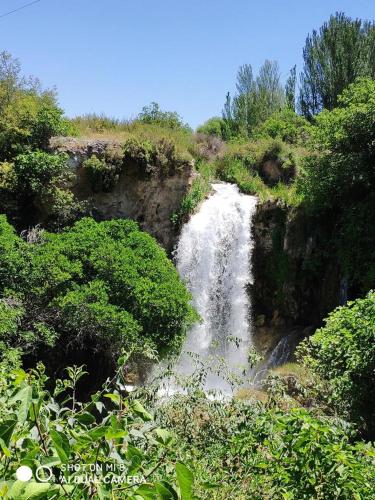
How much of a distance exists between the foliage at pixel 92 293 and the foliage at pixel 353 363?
4203mm

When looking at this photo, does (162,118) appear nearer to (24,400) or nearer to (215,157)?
(215,157)

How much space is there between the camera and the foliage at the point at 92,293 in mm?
10773

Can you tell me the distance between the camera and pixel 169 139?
52.7 feet

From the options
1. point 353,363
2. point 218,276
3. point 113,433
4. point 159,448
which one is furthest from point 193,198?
point 113,433

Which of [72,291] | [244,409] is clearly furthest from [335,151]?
[244,409]

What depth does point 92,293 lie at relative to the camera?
10.9 meters

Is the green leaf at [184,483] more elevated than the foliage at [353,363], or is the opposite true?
the green leaf at [184,483]

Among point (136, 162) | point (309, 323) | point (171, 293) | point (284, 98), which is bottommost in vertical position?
point (309, 323)

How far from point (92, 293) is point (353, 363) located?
5.93 m

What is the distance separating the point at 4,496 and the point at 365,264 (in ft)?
41.7

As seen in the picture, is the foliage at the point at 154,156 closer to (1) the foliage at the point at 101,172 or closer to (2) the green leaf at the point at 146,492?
(1) the foliage at the point at 101,172

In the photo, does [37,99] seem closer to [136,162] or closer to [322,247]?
[136,162]

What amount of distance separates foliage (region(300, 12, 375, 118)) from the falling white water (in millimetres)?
15206

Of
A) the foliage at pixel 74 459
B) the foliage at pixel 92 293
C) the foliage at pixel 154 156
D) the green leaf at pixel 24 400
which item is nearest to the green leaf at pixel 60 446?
the foliage at pixel 74 459
